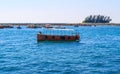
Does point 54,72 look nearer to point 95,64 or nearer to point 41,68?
point 41,68

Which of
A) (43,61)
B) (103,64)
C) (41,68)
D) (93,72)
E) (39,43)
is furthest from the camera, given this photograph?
(39,43)

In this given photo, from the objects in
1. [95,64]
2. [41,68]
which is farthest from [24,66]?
[95,64]

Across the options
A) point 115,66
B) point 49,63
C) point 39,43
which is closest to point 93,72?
point 115,66

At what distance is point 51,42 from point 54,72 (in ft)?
149

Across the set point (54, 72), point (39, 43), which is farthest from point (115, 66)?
point (39, 43)

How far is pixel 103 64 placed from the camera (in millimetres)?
44094

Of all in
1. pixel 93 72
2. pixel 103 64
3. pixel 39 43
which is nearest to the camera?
pixel 93 72

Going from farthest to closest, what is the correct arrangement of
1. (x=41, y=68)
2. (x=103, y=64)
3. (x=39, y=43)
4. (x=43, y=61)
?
1. (x=39, y=43)
2. (x=43, y=61)
3. (x=103, y=64)
4. (x=41, y=68)

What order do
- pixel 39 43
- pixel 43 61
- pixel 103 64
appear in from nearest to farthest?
pixel 103 64 → pixel 43 61 → pixel 39 43

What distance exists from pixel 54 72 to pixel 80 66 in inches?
209

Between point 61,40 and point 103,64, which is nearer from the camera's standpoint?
point 103,64

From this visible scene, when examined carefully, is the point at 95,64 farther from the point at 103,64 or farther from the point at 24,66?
the point at 24,66

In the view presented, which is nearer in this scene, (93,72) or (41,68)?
(93,72)

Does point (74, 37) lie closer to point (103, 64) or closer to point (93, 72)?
point (103, 64)
